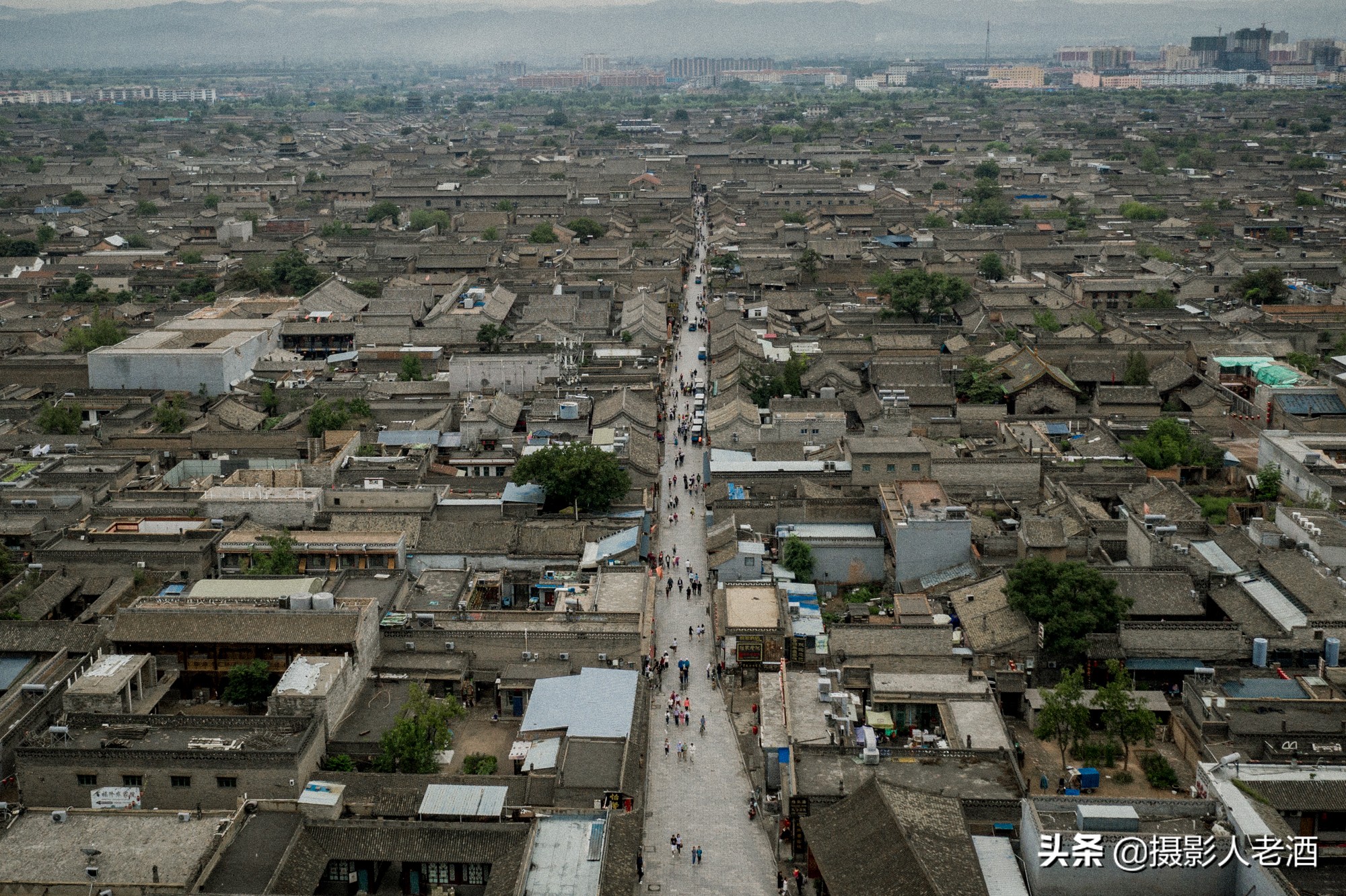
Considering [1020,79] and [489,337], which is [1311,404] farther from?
[1020,79]

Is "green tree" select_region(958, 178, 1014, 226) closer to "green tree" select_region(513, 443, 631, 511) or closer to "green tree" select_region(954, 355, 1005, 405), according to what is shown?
"green tree" select_region(954, 355, 1005, 405)

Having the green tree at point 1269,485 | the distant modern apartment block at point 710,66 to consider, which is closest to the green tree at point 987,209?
the green tree at point 1269,485

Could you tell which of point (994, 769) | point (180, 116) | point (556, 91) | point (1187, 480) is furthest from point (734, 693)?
point (556, 91)

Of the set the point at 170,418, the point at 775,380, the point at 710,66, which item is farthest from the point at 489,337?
the point at 710,66

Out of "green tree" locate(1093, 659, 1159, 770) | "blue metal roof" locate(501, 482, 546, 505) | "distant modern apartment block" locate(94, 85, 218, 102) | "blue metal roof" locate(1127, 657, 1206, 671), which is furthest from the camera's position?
"distant modern apartment block" locate(94, 85, 218, 102)

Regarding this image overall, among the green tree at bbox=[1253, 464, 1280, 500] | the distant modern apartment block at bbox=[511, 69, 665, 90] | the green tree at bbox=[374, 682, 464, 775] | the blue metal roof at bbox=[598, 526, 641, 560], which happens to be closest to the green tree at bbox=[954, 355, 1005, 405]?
the green tree at bbox=[1253, 464, 1280, 500]

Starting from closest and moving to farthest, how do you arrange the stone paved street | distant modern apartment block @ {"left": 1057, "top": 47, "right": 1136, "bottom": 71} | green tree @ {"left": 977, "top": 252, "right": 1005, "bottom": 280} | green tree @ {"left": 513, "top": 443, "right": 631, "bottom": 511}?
1. the stone paved street
2. green tree @ {"left": 513, "top": 443, "right": 631, "bottom": 511}
3. green tree @ {"left": 977, "top": 252, "right": 1005, "bottom": 280}
4. distant modern apartment block @ {"left": 1057, "top": 47, "right": 1136, "bottom": 71}

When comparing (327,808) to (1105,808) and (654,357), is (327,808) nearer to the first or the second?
(1105,808)

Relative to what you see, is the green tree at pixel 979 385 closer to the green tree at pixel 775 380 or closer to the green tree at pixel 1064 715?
the green tree at pixel 775 380
